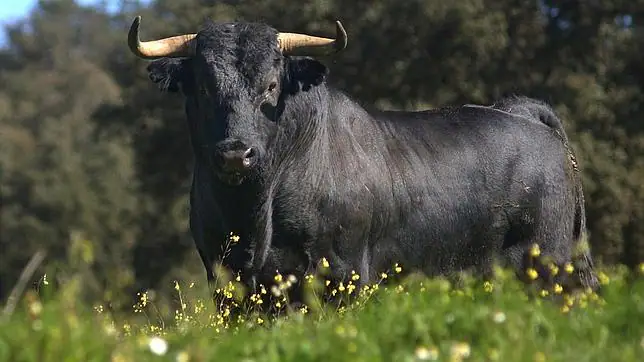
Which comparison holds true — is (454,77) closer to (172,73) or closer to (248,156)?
(172,73)

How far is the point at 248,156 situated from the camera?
855cm

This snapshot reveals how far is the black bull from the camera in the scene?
29.7 ft

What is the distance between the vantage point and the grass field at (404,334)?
14.5 ft

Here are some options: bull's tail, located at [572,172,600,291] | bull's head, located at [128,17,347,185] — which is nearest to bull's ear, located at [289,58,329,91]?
bull's head, located at [128,17,347,185]

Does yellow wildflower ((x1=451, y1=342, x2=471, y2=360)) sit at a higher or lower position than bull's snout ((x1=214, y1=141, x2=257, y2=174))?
higher

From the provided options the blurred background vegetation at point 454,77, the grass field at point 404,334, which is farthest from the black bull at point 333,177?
the blurred background vegetation at point 454,77

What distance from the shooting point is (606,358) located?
15.3 ft

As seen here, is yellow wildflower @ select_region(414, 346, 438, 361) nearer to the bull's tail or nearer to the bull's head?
the bull's head

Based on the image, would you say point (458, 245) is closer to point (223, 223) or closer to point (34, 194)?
point (223, 223)

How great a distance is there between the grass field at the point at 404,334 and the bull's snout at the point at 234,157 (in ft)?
8.79

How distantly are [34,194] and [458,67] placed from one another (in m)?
29.5

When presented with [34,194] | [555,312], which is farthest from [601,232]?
[34,194]

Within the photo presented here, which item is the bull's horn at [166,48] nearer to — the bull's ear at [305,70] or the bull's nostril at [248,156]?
the bull's ear at [305,70]

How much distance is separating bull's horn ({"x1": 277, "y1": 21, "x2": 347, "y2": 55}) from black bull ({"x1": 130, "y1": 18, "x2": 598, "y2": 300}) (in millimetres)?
160
